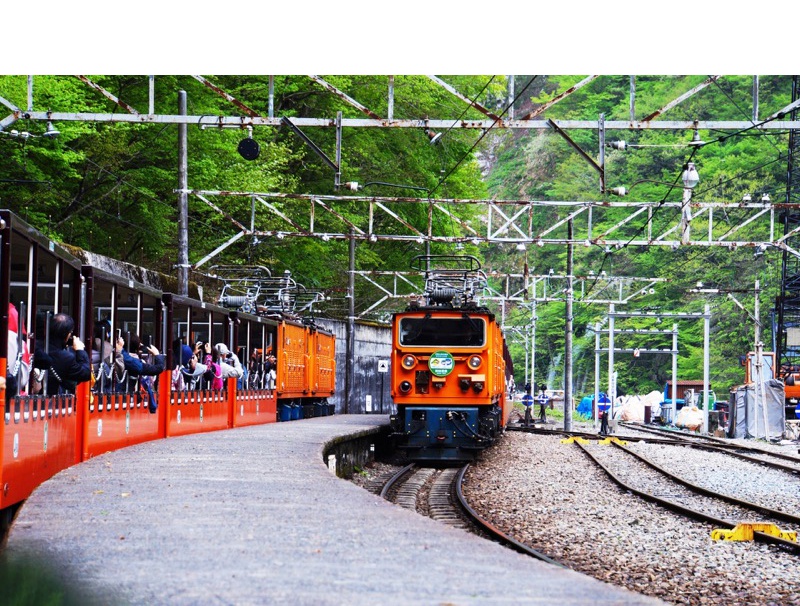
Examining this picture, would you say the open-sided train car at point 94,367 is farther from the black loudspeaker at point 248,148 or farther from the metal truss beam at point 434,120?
the black loudspeaker at point 248,148

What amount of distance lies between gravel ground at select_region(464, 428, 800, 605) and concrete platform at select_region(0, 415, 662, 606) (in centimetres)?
202

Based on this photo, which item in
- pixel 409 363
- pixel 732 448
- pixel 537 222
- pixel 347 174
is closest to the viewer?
pixel 409 363

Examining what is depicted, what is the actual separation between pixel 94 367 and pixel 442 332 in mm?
9806

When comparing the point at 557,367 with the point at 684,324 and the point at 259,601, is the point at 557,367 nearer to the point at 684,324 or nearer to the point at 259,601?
the point at 684,324

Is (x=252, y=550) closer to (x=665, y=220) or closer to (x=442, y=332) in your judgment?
(x=442, y=332)

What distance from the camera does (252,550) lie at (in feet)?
24.3

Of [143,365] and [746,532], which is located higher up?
[143,365]

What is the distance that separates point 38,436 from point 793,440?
87.8ft

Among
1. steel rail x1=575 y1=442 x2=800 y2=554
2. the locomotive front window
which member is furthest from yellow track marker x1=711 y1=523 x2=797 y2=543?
the locomotive front window

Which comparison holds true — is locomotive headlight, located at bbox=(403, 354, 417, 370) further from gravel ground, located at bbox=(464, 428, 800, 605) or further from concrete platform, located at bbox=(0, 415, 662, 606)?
concrete platform, located at bbox=(0, 415, 662, 606)

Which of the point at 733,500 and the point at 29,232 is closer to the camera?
the point at 29,232

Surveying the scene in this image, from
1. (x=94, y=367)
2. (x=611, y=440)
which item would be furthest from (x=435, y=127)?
(x=611, y=440)

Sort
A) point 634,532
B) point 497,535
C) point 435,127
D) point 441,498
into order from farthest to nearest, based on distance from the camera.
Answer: point 441,498 < point 435,127 < point 634,532 < point 497,535

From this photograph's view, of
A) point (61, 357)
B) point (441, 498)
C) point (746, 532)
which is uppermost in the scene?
point (61, 357)
